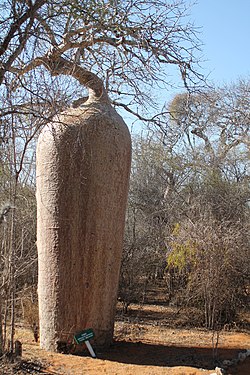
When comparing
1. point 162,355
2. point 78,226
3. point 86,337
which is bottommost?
point 162,355

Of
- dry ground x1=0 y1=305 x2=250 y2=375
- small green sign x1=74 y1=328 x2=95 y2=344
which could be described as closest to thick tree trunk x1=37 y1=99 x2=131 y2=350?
small green sign x1=74 y1=328 x2=95 y2=344

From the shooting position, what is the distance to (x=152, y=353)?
19.3ft

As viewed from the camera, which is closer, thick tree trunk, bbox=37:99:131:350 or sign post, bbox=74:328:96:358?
sign post, bbox=74:328:96:358

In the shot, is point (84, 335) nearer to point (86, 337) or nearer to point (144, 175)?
point (86, 337)

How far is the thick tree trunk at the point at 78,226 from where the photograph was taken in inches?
216

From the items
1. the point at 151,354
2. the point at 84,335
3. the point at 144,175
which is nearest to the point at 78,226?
the point at 84,335

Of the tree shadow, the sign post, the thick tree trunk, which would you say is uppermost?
the thick tree trunk

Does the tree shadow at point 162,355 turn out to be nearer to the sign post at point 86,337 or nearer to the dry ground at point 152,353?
the dry ground at point 152,353

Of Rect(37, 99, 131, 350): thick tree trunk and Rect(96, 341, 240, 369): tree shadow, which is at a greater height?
Rect(37, 99, 131, 350): thick tree trunk

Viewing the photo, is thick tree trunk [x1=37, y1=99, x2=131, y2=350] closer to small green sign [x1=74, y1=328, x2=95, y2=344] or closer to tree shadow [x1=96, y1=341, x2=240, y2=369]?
small green sign [x1=74, y1=328, x2=95, y2=344]

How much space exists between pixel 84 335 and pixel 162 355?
1.01m

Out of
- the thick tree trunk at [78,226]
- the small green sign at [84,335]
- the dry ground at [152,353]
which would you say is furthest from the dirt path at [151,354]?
the thick tree trunk at [78,226]

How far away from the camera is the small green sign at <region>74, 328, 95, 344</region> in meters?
5.36

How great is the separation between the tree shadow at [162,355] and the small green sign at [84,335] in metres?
0.27
